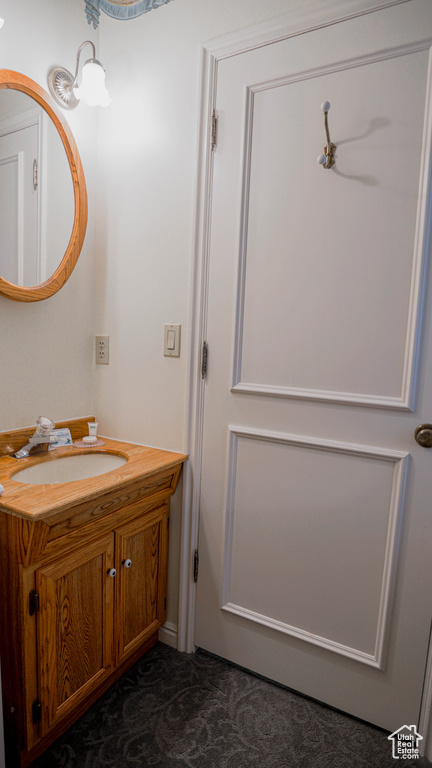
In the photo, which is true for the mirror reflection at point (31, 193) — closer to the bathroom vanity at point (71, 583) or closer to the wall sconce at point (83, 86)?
the wall sconce at point (83, 86)

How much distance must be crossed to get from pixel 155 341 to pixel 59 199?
0.63m

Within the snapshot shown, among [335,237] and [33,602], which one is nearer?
[33,602]

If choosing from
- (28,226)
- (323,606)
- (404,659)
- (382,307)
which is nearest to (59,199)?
(28,226)

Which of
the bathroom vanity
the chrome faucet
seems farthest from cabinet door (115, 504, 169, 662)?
the chrome faucet

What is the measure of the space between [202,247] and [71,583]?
1160mm

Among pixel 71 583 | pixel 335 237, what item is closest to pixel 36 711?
pixel 71 583

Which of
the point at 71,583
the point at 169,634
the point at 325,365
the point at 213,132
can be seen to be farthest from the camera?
the point at 169,634

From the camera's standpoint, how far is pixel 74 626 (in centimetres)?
128

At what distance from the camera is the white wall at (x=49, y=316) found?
146cm

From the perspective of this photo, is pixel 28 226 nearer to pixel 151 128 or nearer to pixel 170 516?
pixel 151 128

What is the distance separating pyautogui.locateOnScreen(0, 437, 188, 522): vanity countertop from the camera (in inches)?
43.8

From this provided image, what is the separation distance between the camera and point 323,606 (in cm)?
144

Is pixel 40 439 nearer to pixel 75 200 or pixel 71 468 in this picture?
pixel 71 468

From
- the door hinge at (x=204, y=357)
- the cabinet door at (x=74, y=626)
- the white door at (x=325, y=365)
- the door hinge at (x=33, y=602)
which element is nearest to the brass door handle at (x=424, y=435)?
the white door at (x=325, y=365)
